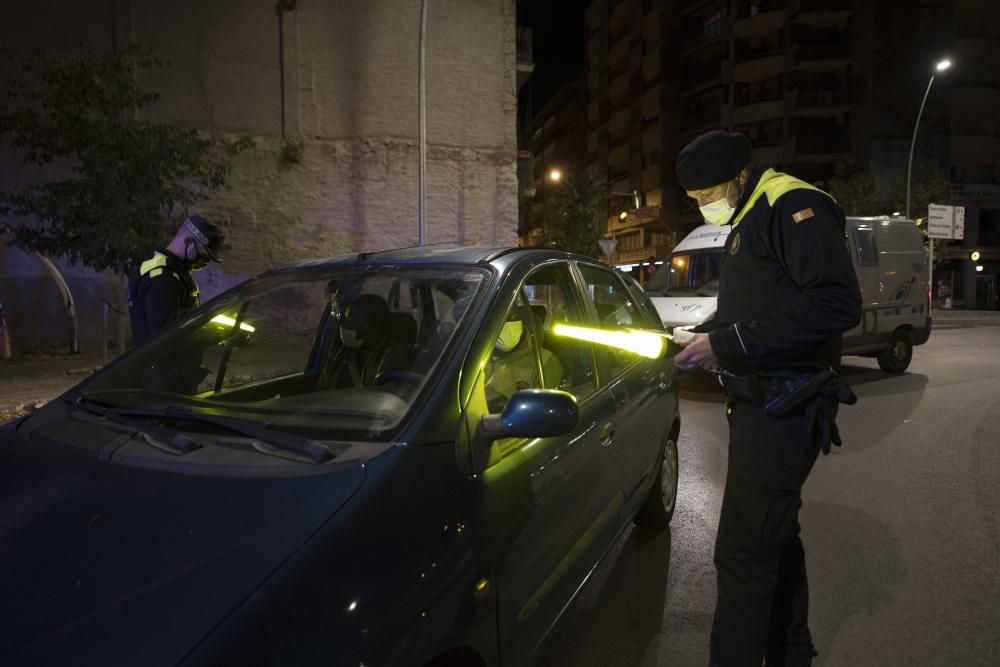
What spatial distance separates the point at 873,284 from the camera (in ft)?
31.2

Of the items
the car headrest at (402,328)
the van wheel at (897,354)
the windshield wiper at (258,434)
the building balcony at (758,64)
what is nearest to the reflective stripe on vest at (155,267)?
the car headrest at (402,328)

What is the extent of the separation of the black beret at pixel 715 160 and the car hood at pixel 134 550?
1555mm

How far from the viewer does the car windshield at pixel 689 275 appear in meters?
9.38

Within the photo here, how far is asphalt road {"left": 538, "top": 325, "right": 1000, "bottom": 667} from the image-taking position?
8.95 feet

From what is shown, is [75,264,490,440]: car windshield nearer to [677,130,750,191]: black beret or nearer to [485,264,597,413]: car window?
[485,264,597,413]: car window

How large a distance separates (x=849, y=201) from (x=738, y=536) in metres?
34.0

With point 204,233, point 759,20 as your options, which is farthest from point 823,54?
point 204,233

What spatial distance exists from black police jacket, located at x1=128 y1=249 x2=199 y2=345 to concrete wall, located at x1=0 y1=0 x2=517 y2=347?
430 inches

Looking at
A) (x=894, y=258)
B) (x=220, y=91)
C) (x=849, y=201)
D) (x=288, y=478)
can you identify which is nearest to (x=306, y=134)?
(x=220, y=91)

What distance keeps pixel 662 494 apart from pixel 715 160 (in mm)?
2220

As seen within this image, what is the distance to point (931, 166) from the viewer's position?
3353 cm

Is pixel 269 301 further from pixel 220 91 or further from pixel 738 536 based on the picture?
pixel 220 91

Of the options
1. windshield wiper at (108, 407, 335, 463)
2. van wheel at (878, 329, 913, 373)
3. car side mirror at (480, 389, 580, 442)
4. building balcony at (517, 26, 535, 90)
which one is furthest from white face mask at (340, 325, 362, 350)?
building balcony at (517, 26, 535, 90)

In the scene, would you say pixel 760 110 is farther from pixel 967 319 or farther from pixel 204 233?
pixel 204 233
